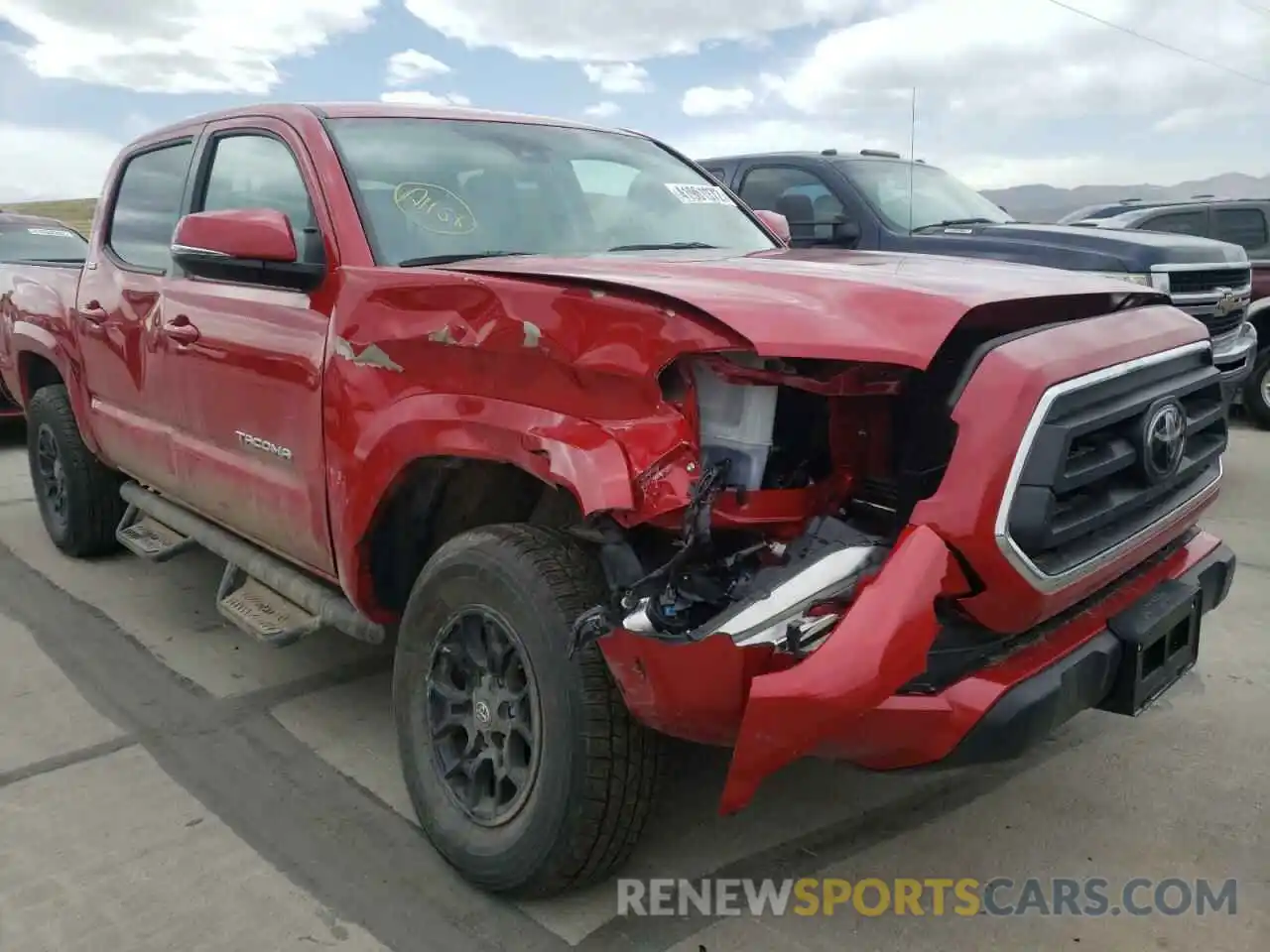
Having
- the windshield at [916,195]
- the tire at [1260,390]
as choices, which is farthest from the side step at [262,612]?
the tire at [1260,390]

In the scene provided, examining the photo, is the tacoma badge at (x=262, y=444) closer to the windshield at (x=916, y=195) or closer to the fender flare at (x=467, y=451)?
the fender flare at (x=467, y=451)

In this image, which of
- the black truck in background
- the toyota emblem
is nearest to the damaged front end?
the toyota emblem

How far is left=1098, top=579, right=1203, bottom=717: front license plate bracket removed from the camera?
232cm

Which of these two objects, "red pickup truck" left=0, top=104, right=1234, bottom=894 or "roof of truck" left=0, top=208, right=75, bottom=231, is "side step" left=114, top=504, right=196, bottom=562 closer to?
"red pickup truck" left=0, top=104, right=1234, bottom=894

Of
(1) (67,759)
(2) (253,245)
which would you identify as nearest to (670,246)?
(2) (253,245)

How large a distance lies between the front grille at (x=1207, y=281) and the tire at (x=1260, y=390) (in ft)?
5.79

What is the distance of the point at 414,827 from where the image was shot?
2885 millimetres

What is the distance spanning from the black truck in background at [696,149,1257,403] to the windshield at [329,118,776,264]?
2160 mm

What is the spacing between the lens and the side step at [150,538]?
4137mm

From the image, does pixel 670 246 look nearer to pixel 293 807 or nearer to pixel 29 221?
pixel 293 807

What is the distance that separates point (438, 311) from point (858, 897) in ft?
5.54

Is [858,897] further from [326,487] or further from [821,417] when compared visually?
[326,487]

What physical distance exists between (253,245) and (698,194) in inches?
63.1

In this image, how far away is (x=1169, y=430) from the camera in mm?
2365
